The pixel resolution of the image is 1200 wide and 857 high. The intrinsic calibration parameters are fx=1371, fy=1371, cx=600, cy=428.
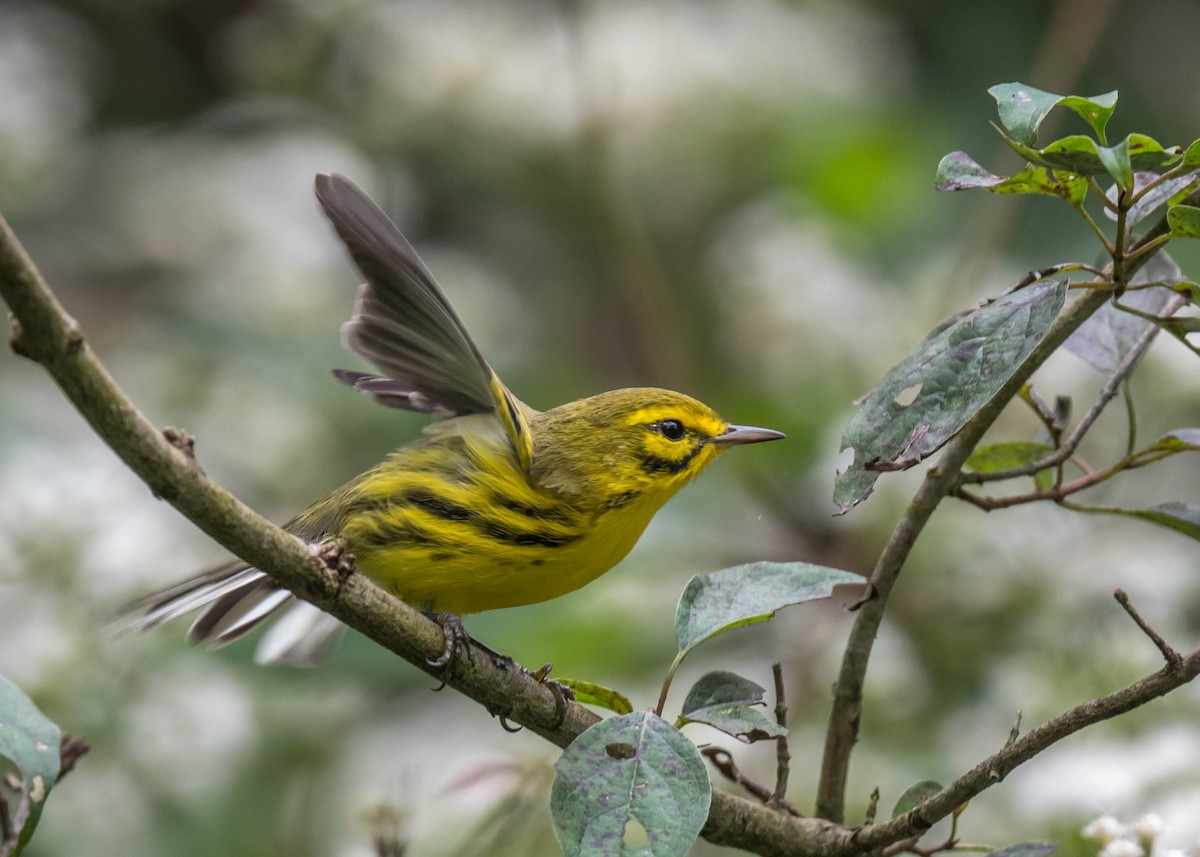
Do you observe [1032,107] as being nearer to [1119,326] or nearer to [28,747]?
[1119,326]

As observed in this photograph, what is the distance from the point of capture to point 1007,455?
5.76 ft

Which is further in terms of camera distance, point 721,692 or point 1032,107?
point 721,692

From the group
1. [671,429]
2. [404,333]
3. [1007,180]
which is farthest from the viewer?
[671,429]

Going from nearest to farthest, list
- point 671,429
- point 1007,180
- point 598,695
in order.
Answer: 1. point 1007,180
2. point 598,695
3. point 671,429

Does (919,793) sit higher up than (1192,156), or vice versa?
(1192,156)

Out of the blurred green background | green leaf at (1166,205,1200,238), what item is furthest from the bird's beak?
green leaf at (1166,205,1200,238)

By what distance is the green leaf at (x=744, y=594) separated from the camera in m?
1.42

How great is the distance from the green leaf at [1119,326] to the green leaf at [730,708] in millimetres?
615

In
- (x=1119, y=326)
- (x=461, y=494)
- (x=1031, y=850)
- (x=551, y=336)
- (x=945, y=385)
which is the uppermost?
(x=551, y=336)

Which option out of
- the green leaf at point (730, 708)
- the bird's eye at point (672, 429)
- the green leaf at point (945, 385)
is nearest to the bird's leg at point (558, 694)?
the green leaf at point (730, 708)

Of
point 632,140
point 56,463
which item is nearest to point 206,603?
point 56,463

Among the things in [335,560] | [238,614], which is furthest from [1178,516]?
[238,614]

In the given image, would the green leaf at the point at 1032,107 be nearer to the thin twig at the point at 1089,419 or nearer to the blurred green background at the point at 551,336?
the thin twig at the point at 1089,419

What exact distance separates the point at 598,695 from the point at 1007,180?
690 mm
